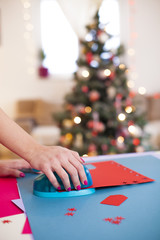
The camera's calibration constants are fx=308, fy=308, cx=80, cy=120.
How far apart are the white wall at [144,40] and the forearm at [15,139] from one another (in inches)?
177

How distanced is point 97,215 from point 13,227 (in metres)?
0.13

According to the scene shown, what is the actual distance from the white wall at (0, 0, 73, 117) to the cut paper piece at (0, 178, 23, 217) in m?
4.06

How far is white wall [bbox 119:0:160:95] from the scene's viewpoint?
16.2ft

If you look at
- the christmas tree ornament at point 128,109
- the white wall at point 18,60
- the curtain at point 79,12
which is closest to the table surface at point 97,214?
the christmas tree ornament at point 128,109

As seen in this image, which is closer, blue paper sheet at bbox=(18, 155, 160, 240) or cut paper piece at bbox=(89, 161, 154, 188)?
blue paper sheet at bbox=(18, 155, 160, 240)

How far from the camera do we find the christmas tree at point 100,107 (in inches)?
114

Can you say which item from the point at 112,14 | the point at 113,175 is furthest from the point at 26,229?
the point at 112,14

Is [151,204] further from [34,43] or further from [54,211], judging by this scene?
[34,43]

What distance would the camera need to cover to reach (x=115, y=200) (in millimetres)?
568

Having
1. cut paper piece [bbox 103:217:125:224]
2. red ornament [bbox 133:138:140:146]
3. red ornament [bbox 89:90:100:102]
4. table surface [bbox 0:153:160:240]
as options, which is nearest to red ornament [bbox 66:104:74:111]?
red ornament [bbox 89:90:100:102]

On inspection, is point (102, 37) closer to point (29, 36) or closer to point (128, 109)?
point (128, 109)

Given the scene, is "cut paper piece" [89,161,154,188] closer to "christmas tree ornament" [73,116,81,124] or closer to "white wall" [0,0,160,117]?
"christmas tree ornament" [73,116,81,124]

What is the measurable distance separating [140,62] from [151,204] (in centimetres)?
469

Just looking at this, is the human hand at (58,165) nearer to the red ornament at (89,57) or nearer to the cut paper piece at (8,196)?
the cut paper piece at (8,196)
